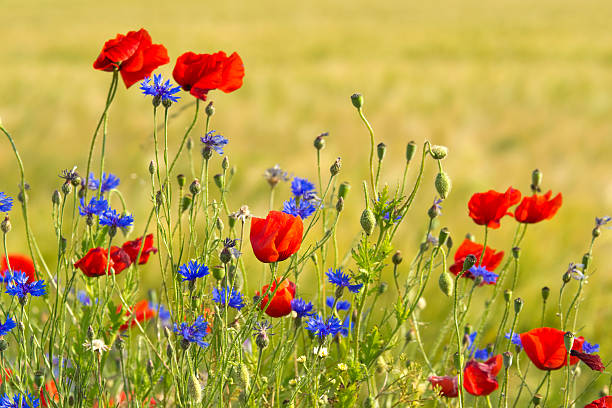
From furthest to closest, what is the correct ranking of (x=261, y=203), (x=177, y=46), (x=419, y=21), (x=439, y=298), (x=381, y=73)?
(x=419, y=21), (x=177, y=46), (x=381, y=73), (x=261, y=203), (x=439, y=298)

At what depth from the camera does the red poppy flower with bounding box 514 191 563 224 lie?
1016 millimetres

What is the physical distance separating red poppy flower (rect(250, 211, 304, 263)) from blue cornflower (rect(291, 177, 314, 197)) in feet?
0.77

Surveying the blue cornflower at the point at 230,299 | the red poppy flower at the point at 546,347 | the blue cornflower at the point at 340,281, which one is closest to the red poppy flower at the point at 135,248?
the blue cornflower at the point at 230,299

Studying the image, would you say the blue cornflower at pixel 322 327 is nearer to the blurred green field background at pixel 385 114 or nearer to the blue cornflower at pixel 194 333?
the blue cornflower at pixel 194 333

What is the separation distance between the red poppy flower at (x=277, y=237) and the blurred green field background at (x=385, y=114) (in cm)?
31

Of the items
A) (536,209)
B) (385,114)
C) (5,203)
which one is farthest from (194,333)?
(385,114)

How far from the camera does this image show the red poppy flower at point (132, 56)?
81 centimetres

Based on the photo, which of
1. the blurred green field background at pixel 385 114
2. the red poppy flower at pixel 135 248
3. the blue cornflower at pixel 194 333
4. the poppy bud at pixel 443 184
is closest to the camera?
the blue cornflower at pixel 194 333

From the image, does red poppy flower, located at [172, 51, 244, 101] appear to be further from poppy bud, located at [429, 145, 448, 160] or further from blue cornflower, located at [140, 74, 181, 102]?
poppy bud, located at [429, 145, 448, 160]

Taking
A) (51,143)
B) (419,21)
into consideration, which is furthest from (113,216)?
(419,21)

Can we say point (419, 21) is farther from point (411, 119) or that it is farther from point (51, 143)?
point (51, 143)

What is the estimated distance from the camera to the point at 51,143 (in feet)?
12.7

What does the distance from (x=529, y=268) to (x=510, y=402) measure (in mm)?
715

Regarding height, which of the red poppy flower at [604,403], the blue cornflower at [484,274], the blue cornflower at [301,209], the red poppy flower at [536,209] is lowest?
the red poppy flower at [604,403]
